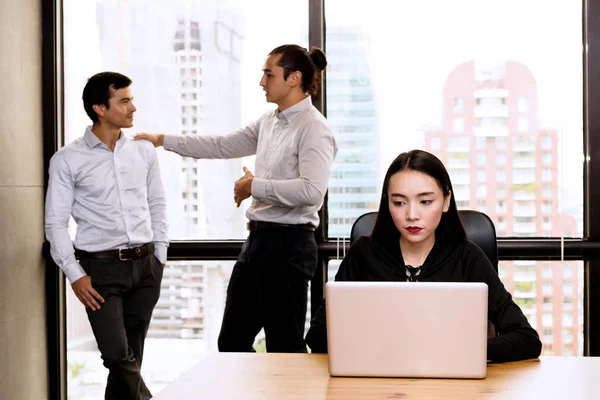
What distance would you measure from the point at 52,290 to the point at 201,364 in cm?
235

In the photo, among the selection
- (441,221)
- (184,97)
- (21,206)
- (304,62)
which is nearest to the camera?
(441,221)

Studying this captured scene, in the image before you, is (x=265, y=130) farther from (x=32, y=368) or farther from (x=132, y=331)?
(x=32, y=368)

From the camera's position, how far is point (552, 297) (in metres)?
3.70

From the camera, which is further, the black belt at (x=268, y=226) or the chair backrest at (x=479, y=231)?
the black belt at (x=268, y=226)

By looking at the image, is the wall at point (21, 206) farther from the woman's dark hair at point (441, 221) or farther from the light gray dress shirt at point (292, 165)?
the woman's dark hair at point (441, 221)

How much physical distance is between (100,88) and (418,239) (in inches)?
71.5

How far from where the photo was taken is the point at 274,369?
5.79ft

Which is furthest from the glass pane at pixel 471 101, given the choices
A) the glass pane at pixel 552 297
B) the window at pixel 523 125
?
the glass pane at pixel 552 297

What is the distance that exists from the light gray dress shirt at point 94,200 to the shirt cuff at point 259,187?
59cm

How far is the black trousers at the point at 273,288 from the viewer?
10.6ft

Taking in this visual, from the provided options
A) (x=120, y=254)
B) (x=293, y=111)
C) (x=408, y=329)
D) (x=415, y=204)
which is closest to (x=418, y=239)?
(x=415, y=204)

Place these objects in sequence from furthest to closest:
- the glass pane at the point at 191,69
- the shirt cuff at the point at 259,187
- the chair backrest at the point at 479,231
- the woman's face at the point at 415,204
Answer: the glass pane at the point at 191,69, the shirt cuff at the point at 259,187, the chair backrest at the point at 479,231, the woman's face at the point at 415,204

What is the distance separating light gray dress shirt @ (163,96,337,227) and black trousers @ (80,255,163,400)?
1.86 ft

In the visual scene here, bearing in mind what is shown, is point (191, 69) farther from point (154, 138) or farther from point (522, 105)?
point (522, 105)
